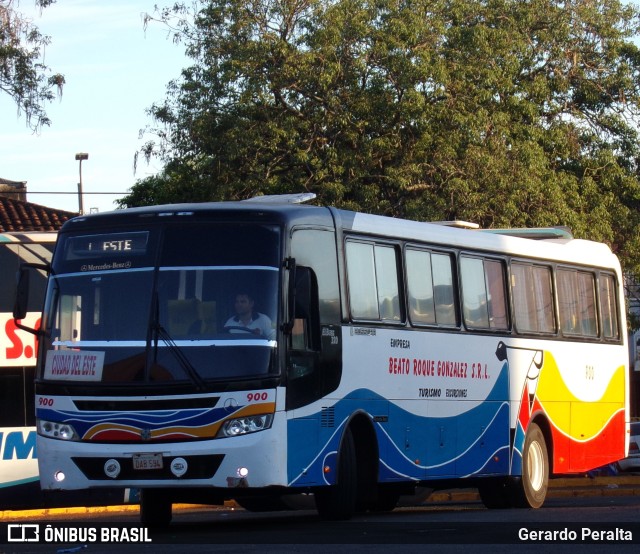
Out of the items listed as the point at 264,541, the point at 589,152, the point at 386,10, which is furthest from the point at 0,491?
the point at 589,152

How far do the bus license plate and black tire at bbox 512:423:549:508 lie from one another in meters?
6.49

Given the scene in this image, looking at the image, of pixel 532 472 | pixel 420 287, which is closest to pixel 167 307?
pixel 420 287

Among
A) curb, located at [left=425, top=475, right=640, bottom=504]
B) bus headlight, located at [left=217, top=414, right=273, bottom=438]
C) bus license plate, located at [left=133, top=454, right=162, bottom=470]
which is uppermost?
bus headlight, located at [left=217, top=414, right=273, bottom=438]

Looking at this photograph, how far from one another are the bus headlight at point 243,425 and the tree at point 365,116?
18.1m

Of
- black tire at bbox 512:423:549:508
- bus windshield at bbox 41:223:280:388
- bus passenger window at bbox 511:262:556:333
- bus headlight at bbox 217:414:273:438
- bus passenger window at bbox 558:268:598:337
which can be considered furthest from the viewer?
bus passenger window at bbox 558:268:598:337

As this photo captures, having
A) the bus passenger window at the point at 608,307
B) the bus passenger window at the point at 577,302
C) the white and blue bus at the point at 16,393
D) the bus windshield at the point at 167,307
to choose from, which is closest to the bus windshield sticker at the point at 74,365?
the bus windshield at the point at 167,307

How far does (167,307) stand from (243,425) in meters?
1.29

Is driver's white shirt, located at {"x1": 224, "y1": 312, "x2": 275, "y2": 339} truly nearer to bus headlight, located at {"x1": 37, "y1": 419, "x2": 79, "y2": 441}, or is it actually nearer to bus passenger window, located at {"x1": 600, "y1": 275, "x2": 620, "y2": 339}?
bus headlight, located at {"x1": 37, "y1": 419, "x2": 79, "y2": 441}

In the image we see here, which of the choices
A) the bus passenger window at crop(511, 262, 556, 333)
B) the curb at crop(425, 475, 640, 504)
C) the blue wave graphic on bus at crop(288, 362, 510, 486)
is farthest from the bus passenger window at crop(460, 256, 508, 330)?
the curb at crop(425, 475, 640, 504)

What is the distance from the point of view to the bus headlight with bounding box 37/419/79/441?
41.3 feet

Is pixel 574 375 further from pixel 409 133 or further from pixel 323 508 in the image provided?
pixel 409 133

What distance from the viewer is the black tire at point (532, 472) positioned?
56.9ft

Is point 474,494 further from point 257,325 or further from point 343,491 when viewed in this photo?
point 257,325

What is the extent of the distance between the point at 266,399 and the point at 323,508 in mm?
1998
